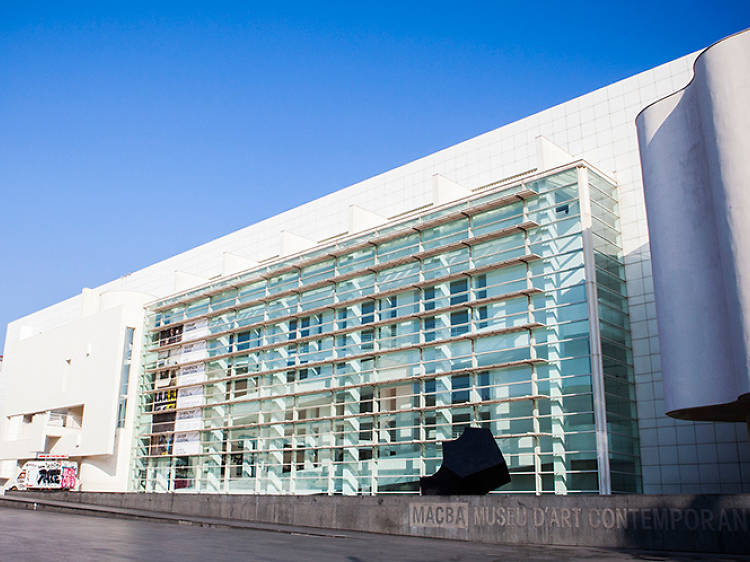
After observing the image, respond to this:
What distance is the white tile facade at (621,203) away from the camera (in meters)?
26.5

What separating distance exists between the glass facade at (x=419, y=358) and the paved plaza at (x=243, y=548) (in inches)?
382

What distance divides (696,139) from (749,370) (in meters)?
7.24

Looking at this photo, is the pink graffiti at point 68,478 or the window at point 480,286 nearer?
the window at point 480,286

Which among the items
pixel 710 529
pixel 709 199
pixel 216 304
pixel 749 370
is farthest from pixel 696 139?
pixel 216 304

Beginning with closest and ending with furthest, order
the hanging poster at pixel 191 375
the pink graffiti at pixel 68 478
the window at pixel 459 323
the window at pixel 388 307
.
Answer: the window at pixel 459 323 → the window at pixel 388 307 → the hanging poster at pixel 191 375 → the pink graffiti at pixel 68 478

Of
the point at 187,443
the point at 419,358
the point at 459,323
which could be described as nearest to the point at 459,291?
the point at 459,323

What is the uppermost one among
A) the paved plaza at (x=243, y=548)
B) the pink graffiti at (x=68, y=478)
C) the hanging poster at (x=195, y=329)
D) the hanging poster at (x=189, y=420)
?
the hanging poster at (x=195, y=329)

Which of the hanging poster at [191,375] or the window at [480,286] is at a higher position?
the window at [480,286]

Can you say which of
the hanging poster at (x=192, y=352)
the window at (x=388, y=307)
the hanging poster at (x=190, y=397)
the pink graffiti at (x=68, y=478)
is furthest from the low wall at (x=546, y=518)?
the pink graffiti at (x=68, y=478)

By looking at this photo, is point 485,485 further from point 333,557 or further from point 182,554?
point 182,554

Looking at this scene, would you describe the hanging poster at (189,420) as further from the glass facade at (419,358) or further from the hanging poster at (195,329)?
the hanging poster at (195,329)

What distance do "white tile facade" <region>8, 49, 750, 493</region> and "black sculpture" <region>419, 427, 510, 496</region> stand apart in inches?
337

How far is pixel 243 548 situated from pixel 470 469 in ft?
28.0

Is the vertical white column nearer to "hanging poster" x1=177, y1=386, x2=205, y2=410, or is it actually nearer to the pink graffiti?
"hanging poster" x1=177, y1=386, x2=205, y2=410
